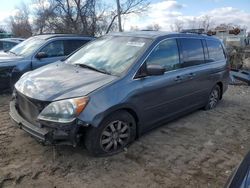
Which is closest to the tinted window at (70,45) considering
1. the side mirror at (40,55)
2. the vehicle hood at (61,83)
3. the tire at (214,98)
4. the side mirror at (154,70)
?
the side mirror at (40,55)

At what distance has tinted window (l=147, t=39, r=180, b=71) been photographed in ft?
14.7

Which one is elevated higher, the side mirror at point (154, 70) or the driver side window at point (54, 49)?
the driver side window at point (54, 49)

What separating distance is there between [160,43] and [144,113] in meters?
1.19

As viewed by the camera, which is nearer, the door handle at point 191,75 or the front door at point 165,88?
the front door at point 165,88

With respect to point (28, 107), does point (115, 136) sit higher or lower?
lower

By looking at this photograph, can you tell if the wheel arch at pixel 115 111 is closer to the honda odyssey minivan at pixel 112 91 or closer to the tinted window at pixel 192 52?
the honda odyssey minivan at pixel 112 91

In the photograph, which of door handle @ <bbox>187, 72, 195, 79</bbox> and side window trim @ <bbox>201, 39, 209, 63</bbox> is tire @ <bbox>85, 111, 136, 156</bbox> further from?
side window trim @ <bbox>201, 39, 209, 63</bbox>

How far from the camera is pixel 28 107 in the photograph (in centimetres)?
386

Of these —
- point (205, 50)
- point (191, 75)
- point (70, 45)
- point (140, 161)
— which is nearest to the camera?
point (140, 161)

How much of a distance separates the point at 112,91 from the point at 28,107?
1.16 m

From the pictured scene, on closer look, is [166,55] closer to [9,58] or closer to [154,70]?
[154,70]

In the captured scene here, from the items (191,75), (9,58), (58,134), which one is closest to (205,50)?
(191,75)

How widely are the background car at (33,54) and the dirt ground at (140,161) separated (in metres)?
1.95

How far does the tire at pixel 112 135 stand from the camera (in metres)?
3.67
